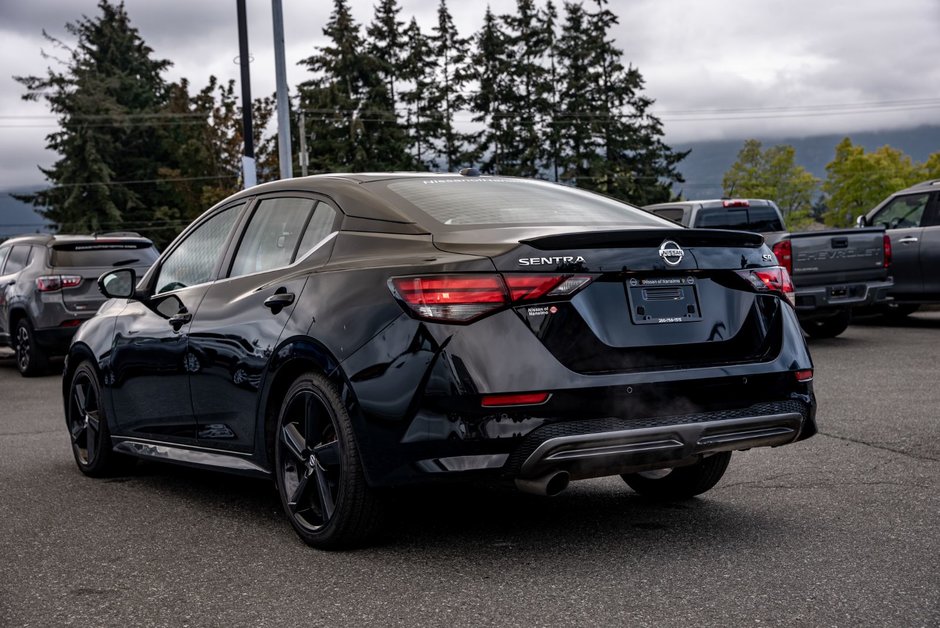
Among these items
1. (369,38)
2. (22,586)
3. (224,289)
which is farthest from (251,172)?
(369,38)

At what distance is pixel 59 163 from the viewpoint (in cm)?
7431

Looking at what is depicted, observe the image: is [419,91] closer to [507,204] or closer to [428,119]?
[428,119]

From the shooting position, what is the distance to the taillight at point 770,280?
4738 mm

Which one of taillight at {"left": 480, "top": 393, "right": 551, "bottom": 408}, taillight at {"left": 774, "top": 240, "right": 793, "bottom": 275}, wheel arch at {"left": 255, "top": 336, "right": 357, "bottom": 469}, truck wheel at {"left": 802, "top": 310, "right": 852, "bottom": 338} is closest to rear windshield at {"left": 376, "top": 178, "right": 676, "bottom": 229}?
wheel arch at {"left": 255, "top": 336, "right": 357, "bottom": 469}

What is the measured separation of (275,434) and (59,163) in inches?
2934

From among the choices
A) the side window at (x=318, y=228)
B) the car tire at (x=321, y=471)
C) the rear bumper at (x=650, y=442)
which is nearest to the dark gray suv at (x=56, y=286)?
the side window at (x=318, y=228)

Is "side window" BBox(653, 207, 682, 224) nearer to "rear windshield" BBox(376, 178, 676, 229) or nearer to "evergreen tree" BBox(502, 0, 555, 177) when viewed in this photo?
"rear windshield" BBox(376, 178, 676, 229)

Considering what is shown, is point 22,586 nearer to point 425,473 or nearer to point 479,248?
point 425,473

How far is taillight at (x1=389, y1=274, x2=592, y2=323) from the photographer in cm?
420

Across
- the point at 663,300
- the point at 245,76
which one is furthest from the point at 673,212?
the point at 663,300

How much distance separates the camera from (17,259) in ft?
51.8

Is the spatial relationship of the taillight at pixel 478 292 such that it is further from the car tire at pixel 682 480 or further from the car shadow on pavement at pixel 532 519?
the car tire at pixel 682 480

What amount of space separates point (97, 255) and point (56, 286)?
0.66 m

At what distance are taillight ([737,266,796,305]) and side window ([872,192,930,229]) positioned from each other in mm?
12560
